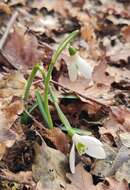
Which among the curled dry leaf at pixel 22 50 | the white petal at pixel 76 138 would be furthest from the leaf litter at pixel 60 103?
the white petal at pixel 76 138

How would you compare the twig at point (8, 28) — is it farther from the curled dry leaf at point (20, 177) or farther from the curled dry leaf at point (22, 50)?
the curled dry leaf at point (20, 177)

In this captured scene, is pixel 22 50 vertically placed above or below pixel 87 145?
above

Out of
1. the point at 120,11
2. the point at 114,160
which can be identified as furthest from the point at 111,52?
the point at 114,160

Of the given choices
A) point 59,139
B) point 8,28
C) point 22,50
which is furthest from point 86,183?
point 8,28

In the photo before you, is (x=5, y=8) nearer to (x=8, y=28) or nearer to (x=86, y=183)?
(x=8, y=28)

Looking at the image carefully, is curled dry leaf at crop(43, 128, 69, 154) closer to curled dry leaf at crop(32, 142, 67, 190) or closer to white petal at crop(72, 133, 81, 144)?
curled dry leaf at crop(32, 142, 67, 190)

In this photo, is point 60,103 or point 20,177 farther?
point 60,103

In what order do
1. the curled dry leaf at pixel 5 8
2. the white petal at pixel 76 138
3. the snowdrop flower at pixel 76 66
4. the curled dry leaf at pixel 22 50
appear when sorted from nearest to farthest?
the white petal at pixel 76 138 < the snowdrop flower at pixel 76 66 < the curled dry leaf at pixel 22 50 < the curled dry leaf at pixel 5 8

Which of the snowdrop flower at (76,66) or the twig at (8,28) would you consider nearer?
the snowdrop flower at (76,66)

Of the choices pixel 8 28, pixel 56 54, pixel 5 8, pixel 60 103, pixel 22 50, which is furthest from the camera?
pixel 5 8
